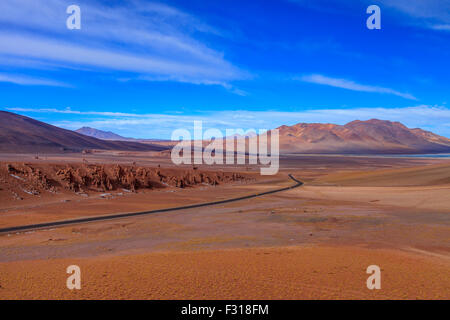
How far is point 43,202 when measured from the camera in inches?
714

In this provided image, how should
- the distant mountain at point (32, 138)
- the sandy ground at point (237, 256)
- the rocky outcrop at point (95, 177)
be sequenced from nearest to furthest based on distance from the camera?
the sandy ground at point (237, 256)
the rocky outcrop at point (95, 177)
the distant mountain at point (32, 138)

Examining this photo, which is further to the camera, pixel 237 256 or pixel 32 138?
pixel 32 138

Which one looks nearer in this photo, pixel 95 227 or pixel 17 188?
pixel 95 227

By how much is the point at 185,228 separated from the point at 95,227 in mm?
2798

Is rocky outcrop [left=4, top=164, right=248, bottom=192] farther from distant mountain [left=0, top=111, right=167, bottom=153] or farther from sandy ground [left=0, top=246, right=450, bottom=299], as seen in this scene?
distant mountain [left=0, top=111, right=167, bottom=153]

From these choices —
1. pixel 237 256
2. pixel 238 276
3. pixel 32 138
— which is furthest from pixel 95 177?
pixel 32 138

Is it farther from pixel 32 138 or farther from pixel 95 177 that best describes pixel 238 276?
pixel 32 138

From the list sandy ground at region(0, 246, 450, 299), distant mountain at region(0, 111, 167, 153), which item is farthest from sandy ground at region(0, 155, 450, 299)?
distant mountain at region(0, 111, 167, 153)

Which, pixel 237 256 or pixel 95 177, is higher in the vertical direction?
pixel 95 177

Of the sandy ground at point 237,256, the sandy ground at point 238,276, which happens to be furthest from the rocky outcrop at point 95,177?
the sandy ground at point 238,276

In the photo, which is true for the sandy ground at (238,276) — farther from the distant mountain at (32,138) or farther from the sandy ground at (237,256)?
the distant mountain at (32,138)
